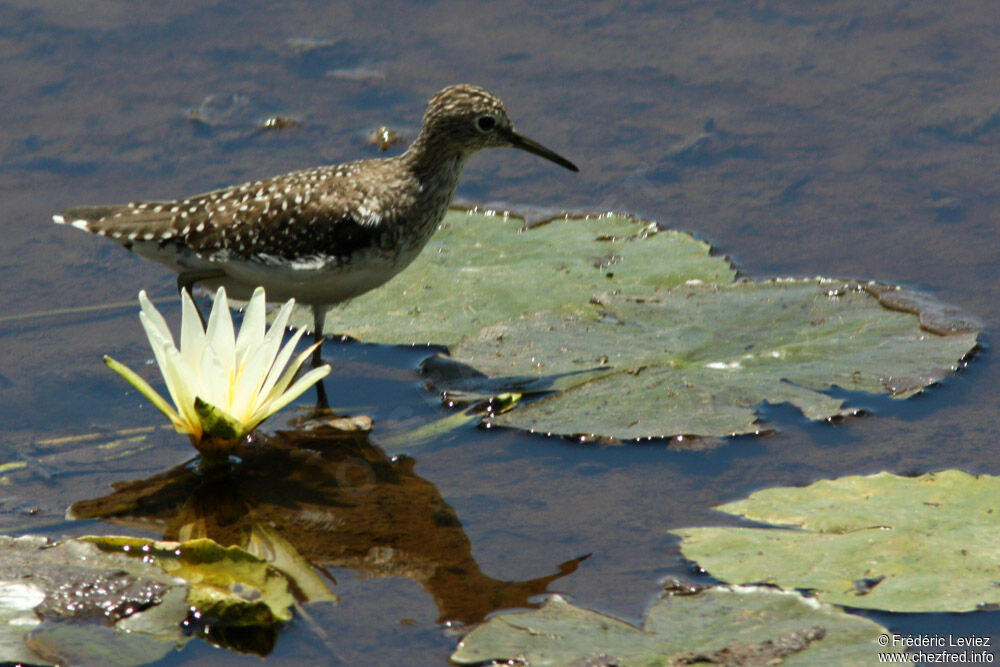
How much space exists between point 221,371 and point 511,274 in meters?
2.43

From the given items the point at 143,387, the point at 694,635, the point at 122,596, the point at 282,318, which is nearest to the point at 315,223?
the point at 282,318

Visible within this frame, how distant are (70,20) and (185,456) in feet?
21.6

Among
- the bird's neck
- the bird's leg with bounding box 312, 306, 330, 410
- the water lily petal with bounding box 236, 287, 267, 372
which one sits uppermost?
the bird's neck

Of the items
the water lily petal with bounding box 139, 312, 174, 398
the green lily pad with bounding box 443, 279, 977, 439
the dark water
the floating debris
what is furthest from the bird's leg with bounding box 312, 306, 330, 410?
the floating debris

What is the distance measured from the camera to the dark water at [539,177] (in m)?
6.18

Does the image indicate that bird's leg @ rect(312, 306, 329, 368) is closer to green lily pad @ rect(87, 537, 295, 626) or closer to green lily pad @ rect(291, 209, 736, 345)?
green lily pad @ rect(291, 209, 736, 345)

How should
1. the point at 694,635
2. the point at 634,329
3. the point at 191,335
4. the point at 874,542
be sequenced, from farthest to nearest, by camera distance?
the point at 634,329 < the point at 191,335 < the point at 874,542 < the point at 694,635

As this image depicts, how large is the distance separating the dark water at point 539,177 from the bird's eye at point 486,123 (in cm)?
148

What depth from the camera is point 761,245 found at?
882 centimetres

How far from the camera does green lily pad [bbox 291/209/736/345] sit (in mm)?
7602

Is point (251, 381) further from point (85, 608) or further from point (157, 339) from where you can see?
point (85, 608)

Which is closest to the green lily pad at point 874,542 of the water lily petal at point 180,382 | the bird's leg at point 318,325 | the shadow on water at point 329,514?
the shadow on water at point 329,514

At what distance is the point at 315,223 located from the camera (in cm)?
750

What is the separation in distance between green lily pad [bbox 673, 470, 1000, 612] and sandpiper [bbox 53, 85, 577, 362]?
2768 millimetres
